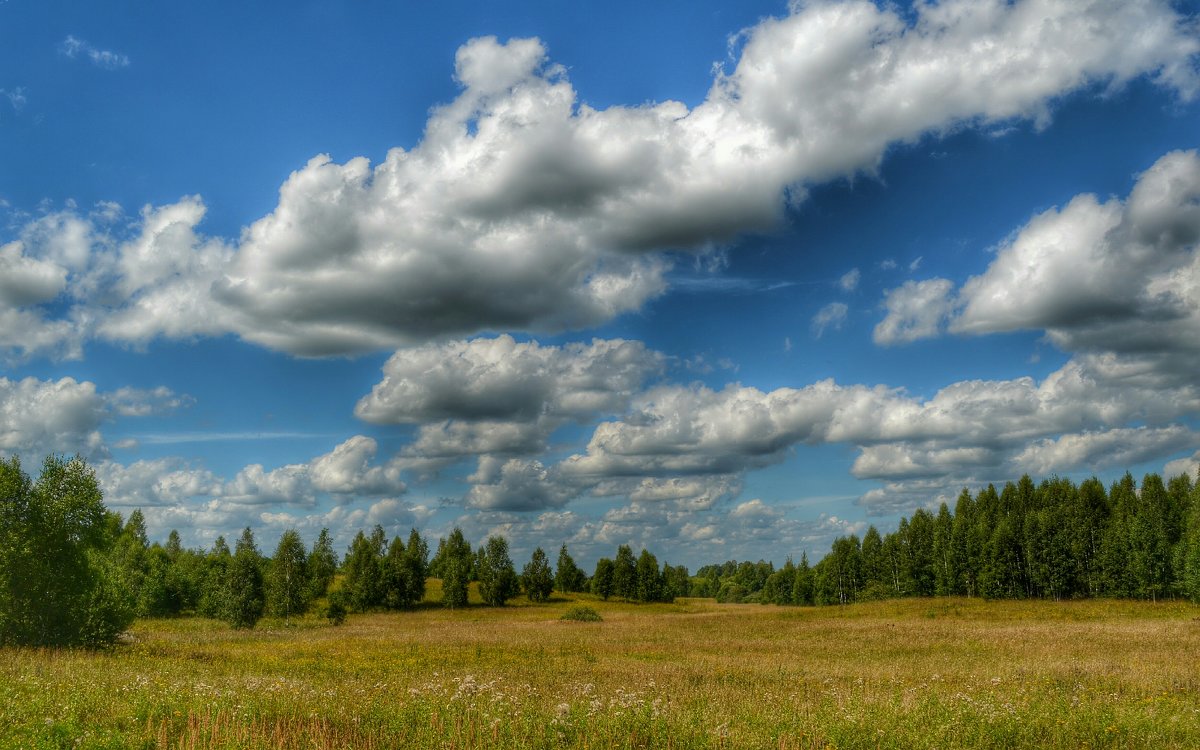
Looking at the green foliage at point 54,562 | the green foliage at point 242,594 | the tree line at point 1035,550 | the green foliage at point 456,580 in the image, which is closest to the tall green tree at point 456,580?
the green foliage at point 456,580

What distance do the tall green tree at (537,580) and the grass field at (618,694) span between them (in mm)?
76164

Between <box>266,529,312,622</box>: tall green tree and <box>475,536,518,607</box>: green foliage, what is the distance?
118 feet

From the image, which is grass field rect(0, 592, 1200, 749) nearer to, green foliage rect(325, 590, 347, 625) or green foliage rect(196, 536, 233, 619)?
green foliage rect(196, 536, 233, 619)

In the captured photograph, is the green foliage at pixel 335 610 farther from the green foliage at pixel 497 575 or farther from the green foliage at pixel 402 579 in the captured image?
the green foliage at pixel 497 575

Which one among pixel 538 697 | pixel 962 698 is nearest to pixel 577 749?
pixel 538 697

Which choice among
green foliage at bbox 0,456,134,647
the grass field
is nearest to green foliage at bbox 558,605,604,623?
the grass field

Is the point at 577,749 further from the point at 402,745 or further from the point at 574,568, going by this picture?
the point at 574,568

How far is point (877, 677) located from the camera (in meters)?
23.4

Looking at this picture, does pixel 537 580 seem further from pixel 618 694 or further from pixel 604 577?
pixel 618 694

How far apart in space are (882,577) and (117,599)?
10557 cm

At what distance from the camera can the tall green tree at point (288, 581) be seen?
2472 inches

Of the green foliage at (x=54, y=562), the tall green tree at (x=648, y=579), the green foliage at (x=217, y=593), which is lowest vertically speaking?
the tall green tree at (x=648, y=579)

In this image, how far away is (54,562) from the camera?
30.1 meters

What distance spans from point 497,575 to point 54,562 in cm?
7846
